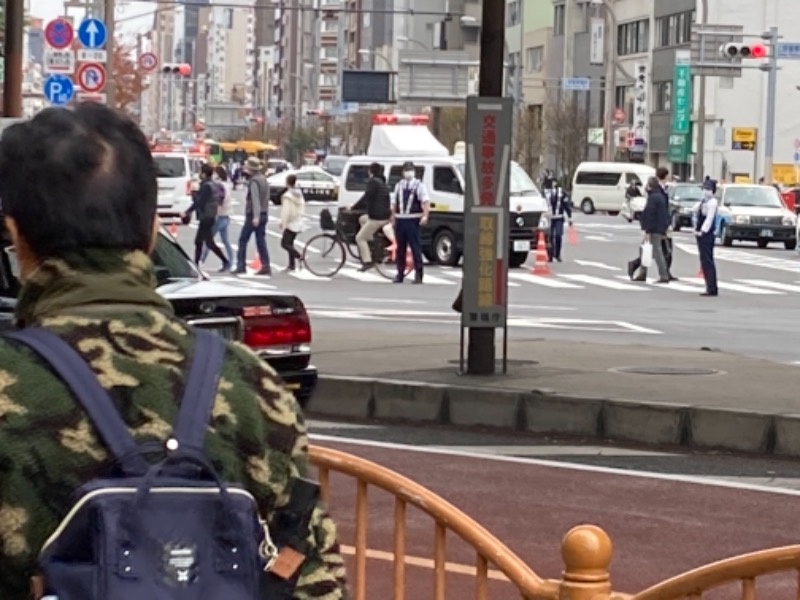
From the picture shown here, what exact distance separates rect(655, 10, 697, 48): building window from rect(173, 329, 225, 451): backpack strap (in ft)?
276

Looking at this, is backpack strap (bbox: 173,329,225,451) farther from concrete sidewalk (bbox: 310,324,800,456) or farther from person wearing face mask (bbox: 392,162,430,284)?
person wearing face mask (bbox: 392,162,430,284)

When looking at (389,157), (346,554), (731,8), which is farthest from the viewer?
(731,8)

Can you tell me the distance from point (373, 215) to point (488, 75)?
680 inches

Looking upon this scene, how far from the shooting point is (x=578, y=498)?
10.3m

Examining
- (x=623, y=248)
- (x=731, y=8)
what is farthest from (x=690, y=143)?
(x=623, y=248)

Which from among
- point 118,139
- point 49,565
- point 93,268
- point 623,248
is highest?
point 118,139

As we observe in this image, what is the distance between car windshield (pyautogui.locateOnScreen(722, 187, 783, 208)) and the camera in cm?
4859

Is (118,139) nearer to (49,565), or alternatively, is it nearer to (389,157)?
(49,565)

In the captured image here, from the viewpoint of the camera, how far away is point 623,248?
46594mm

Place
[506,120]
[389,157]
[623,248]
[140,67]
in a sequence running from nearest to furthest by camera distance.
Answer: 1. [506,120]
2. [389,157]
3. [623,248]
4. [140,67]

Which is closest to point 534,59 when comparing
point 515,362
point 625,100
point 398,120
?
point 625,100

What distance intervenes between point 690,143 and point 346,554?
268ft

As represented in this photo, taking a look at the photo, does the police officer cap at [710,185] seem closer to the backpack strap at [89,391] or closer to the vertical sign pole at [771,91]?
the vertical sign pole at [771,91]

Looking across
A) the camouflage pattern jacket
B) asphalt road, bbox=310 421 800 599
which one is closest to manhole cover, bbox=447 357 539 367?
asphalt road, bbox=310 421 800 599
